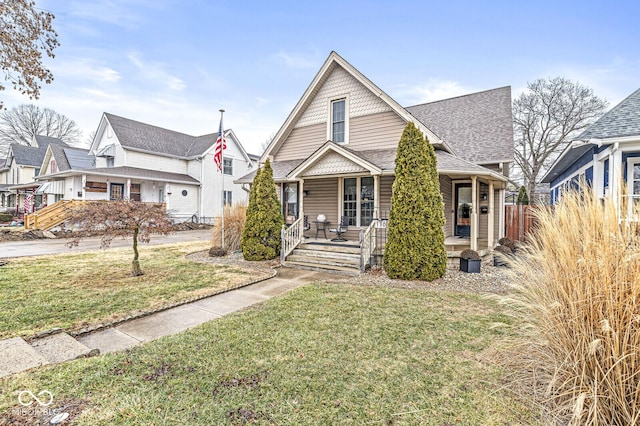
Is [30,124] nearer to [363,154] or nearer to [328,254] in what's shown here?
[363,154]

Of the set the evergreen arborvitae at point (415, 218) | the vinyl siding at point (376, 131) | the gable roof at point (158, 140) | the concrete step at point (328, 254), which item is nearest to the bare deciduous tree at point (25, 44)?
the concrete step at point (328, 254)

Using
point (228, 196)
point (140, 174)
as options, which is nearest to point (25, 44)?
point (140, 174)

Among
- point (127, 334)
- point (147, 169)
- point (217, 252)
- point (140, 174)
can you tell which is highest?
point (147, 169)

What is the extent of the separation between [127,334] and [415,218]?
6204mm

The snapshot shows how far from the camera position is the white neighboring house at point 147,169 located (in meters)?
20.7

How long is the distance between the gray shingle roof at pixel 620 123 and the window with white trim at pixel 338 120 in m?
7.67

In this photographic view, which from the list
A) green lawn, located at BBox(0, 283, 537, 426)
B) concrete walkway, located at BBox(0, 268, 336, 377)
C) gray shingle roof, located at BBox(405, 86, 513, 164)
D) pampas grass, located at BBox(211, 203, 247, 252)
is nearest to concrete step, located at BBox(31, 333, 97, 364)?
concrete walkway, located at BBox(0, 268, 336, 377)

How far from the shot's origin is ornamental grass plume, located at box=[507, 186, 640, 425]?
206 cm

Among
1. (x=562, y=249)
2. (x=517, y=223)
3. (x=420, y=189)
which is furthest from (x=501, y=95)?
(x=562, y=249)

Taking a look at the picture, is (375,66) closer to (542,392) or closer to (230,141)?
(230,141)

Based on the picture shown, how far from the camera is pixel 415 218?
7289mm

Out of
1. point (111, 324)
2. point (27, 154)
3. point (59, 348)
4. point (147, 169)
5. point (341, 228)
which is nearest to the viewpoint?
point (59, 348)

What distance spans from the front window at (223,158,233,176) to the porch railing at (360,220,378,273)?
20599mm

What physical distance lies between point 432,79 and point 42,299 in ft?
68.4
